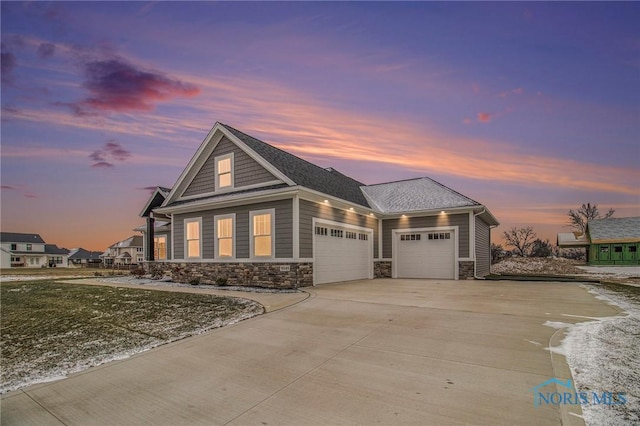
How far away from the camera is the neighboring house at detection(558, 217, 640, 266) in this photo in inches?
1174

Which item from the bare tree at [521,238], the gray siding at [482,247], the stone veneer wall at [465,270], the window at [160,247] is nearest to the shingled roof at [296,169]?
the stone veneer wall at [465,270]

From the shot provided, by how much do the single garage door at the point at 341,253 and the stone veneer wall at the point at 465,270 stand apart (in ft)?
14.7

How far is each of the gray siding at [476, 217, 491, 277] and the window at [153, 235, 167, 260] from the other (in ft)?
63.4

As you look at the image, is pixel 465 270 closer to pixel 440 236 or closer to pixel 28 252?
pixel 440 236

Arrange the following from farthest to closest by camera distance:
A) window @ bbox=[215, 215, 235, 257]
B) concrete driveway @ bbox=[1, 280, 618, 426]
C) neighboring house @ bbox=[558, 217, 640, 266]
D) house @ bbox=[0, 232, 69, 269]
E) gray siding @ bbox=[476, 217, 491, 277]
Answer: house @ bbox=[0, 232, 69, 269] < neighboring house @ bbox=[558, 217, 640, 266] < gray siding @ bbox=[476, 217, 491, 277] < window @ bbox=[215, 215, 235, 257] < concrete driveway @ bbox=[1, 280, 618, 426]

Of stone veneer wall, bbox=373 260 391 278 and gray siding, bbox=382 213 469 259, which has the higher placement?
gray siding, bbox=382 213 469 259

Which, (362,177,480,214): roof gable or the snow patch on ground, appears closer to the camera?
the snow patch on ground

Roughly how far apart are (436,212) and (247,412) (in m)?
15.1

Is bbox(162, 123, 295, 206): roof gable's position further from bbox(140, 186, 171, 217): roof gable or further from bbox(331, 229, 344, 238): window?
bbox(140, 186, 171, 217): roof gable

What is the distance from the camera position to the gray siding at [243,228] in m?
12.4

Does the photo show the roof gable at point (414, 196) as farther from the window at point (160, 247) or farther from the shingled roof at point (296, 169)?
the window at point (160, 247)

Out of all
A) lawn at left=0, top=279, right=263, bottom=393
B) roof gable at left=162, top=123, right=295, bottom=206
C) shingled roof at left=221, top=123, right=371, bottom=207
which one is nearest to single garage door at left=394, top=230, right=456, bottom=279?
shingled roof at left=221, top=123, right=371, bottom=207

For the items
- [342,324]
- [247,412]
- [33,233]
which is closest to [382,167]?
[342,324]

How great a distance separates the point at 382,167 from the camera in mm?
24562
